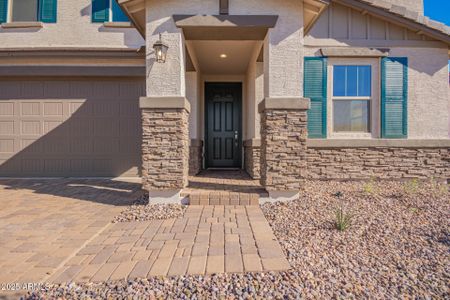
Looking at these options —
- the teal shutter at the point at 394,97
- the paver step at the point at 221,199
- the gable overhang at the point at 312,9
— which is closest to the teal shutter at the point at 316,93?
the teal shutter at the point at 394,97

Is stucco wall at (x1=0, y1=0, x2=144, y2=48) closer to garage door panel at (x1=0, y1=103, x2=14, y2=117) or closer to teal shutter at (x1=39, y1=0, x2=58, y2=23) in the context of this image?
teal shutter at (x1=39, y1=0, x2=58, y2=23)

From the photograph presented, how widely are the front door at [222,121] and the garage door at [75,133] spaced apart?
6.38 ft

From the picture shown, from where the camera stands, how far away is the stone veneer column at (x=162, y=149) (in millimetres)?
3936

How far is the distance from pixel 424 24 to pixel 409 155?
274 centimetres

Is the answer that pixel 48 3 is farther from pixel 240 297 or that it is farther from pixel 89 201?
pixel 240 297

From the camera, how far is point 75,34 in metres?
6.64

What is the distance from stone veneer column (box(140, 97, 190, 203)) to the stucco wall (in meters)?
3.53

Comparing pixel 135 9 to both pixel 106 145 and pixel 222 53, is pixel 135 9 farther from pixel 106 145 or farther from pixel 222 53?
pixel 106 145

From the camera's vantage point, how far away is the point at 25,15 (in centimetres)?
689

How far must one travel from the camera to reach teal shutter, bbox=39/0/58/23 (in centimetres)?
664

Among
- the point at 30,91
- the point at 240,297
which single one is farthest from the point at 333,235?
the point at 30,91

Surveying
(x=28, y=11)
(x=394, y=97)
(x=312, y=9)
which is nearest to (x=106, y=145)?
(x=28, y=11)

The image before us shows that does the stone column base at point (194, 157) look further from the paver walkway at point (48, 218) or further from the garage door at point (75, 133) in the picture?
the garage door at point (75, 133)

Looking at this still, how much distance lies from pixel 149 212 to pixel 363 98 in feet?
16.7
